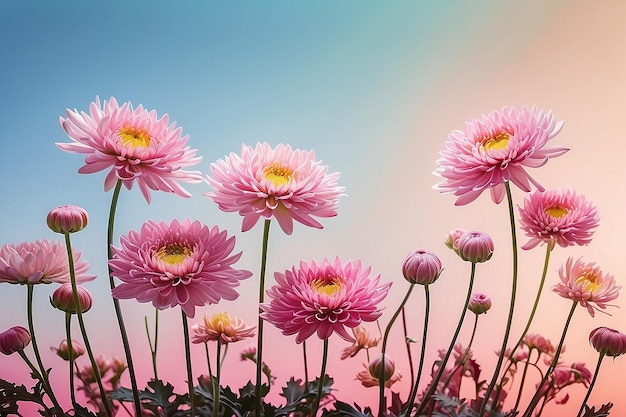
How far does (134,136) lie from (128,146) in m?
0.04

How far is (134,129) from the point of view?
74cm

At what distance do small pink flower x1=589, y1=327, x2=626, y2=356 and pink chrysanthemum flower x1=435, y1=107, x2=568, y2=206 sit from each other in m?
0.26

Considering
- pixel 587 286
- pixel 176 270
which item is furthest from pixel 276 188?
pixel 587 286

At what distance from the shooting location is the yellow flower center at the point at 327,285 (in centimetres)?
74

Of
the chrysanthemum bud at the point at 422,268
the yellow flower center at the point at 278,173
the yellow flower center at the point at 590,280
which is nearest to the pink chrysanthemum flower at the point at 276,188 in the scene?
the yellow flower center at the point at 278,173

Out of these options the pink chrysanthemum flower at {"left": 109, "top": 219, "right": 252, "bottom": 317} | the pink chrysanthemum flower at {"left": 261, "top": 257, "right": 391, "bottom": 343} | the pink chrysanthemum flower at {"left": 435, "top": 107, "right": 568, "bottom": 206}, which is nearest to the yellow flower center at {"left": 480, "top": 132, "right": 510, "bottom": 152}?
the pink chrysanthemum flower at {"left": 435, "top": 107, "right": 568, "bottom": 206}

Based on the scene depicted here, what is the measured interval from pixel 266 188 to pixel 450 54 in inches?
29.1

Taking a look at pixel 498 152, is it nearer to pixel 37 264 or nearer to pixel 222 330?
pixel 222 330

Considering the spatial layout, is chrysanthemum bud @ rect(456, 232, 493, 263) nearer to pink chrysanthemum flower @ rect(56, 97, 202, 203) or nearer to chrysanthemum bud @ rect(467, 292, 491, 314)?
chrysanthemum bud @ rect(467, 292, 491, 314)

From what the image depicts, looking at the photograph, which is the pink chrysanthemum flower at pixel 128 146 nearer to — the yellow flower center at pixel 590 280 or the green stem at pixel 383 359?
the green stem at pixel 383 359

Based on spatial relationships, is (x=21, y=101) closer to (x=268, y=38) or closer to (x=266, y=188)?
(x=268, y=38)

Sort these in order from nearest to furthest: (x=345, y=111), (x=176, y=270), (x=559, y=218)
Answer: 1. (x=176, y=270)
2. (x=559, y=218)
3. (x=345, y=111)

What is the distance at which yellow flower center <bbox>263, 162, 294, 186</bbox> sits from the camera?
75 centimetres

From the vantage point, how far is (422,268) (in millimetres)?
771
